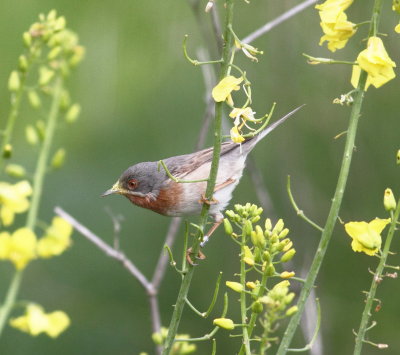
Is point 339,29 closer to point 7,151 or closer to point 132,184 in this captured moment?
point 7,151

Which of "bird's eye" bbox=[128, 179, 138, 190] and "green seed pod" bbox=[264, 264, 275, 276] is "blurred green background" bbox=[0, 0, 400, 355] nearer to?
"bird's eye" bbox=[128, 179, 138, 190]

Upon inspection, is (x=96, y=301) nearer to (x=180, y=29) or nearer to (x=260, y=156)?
(x=260, y=156)

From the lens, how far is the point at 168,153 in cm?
688

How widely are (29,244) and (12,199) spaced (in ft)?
0.48

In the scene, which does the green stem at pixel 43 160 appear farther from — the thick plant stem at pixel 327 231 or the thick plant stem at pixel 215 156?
the thick plant stem at pixel 327 231

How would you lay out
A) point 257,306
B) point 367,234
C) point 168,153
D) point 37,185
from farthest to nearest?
point 168,153
point 37,185
point 367,234
point 257,306

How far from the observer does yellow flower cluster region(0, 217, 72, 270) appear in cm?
233

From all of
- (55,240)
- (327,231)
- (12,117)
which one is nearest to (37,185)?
(12,117)

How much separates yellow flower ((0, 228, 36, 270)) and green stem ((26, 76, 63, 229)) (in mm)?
198

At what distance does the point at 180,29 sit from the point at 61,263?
2181mm

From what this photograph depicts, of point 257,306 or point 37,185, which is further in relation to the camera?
point 37,185

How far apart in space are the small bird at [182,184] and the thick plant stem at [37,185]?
133cm

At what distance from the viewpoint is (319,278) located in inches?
257

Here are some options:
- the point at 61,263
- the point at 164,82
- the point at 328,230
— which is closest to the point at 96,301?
the point at 61,263
